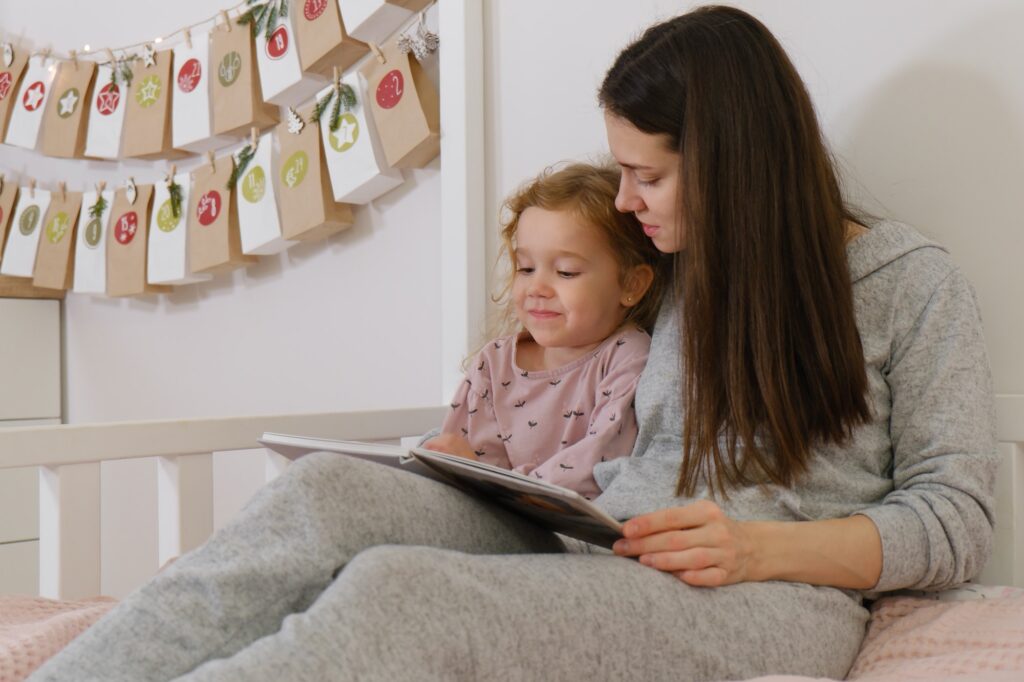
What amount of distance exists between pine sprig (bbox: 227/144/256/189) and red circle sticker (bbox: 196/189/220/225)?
0.04m

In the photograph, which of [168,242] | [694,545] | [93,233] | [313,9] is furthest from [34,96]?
[694,545]

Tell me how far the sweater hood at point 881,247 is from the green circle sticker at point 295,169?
0.93 meters

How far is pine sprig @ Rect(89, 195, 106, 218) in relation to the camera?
2051 millimetres

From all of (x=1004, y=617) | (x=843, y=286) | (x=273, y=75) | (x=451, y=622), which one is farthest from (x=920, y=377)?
(x=273, y=75)

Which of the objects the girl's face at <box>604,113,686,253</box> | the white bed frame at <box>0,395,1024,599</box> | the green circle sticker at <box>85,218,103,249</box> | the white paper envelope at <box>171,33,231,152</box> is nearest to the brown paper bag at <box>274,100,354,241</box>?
the white paper envelope at <box>171,33,231,152</box>

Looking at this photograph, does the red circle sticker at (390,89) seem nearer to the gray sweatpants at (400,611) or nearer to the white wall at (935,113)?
the white wall at (935,113)

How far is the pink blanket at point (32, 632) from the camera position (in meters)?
0.70

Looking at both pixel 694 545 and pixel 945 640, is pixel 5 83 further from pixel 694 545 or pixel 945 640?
pixel 945 640

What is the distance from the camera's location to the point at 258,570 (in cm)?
61

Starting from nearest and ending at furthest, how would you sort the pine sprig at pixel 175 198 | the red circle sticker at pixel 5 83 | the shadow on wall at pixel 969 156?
1. the shadow on wall at pixel 969 156
2. the pine sprig at pixel 175 198
3. the red circle sticker at pixel 5 83

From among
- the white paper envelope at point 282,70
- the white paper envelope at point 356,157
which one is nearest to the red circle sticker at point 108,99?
the white paper envelope at point 282,70

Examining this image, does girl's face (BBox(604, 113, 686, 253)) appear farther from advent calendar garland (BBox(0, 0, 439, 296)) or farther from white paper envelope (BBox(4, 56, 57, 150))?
white paper envelope (BBox(4, 56, 57, 150))

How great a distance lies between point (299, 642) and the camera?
55 centimetres

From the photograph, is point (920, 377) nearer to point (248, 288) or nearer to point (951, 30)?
point (951, 30)
